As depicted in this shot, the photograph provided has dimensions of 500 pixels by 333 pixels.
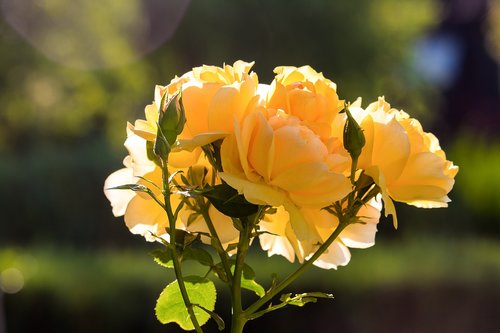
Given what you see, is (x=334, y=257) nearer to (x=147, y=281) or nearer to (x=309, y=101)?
(x=309, y=101)

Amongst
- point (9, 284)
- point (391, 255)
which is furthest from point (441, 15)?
point (9, 284)

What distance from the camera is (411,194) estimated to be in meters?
0.63

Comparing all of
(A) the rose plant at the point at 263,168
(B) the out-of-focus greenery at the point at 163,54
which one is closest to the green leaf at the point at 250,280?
(A) the rose plant at the point at 263,168

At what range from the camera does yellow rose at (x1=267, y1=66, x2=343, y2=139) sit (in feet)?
2.01

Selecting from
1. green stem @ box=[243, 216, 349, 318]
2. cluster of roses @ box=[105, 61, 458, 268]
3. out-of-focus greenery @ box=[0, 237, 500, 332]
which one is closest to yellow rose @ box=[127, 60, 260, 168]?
cluster of roses @ box=[105, 61, 458, 268]

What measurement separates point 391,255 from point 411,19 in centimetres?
520

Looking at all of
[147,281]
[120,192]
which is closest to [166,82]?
[147,281]

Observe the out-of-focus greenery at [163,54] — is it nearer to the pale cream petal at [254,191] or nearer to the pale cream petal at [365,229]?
the pale cream petal at [365,229]

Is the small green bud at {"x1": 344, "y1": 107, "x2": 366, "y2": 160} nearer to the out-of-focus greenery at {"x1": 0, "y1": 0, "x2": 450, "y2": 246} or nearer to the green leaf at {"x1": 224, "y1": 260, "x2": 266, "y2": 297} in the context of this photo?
the green leaf at {"x1": 224, "y1": 260, "x2": 266, "y2": 297}

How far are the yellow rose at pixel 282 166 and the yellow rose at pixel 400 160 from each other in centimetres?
4

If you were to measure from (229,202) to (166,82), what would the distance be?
7734mm

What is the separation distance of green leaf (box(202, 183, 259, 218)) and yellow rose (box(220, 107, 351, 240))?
0.02 metres

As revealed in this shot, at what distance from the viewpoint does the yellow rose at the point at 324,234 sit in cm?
65

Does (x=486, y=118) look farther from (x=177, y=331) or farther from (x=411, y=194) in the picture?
(x=411, y=194)
